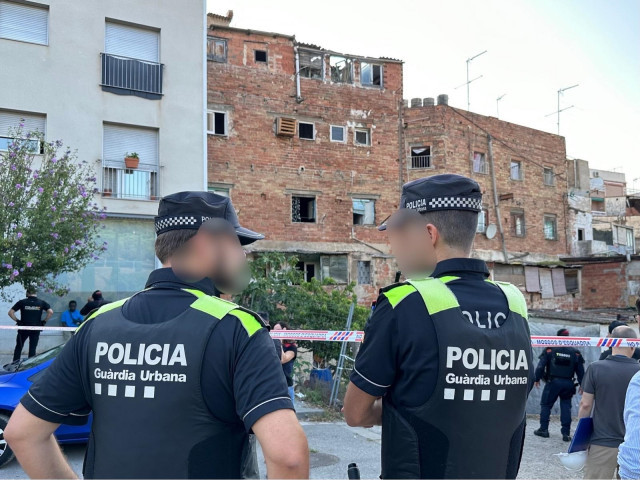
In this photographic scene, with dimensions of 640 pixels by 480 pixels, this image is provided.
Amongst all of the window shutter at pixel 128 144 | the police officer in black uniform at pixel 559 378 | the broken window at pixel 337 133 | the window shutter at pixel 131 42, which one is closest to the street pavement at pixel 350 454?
the police officer in black uniform at pixel 559 378

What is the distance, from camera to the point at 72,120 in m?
16.8

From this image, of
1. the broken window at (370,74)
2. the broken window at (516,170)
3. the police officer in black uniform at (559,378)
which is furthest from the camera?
the broken window at (516,170)

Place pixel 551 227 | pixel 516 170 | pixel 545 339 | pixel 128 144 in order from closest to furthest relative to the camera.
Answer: pixel 545 339 → pixel 128 144 → pixel 516 170 → pixel 551 227

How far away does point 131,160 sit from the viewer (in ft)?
57.1

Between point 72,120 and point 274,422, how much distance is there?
670 inches

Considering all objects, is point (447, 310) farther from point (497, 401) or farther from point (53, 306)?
point (53, 306)

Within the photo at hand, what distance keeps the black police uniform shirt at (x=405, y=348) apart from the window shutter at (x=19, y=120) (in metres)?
16.1

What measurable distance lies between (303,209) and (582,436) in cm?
1872

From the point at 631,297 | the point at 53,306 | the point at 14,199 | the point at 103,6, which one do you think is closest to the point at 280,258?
the point at 14,199

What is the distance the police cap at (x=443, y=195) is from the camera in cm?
236

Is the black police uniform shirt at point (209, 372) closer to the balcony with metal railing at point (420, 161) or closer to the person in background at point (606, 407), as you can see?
the person in background at point (606, 407)

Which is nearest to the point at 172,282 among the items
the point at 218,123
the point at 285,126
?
the point at 218,123

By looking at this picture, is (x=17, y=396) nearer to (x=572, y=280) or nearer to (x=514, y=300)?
(x=514, y=300)

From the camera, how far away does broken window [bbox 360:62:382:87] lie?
2455 cm
